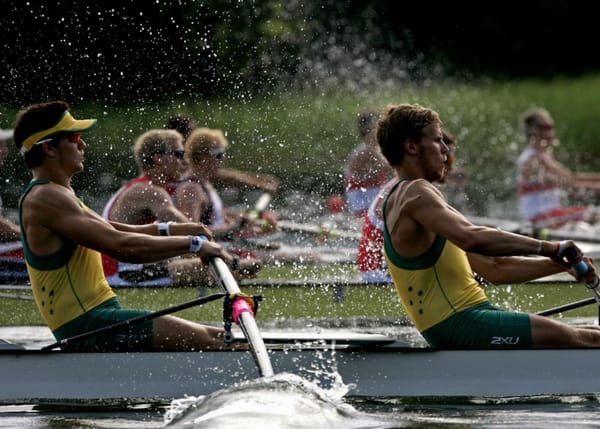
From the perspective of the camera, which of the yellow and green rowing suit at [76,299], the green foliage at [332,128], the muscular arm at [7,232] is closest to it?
the yellow and green rowing suit at [76,299]

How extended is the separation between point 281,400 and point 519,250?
1486 millimetres

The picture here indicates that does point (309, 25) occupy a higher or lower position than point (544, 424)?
higher

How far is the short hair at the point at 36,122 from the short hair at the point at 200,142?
4.58 meters

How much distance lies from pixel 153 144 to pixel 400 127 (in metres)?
4.26

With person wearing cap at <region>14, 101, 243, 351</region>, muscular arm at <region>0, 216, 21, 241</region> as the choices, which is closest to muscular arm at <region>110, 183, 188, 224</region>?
muscular arm at <region>0, 216, 21, 241</region>

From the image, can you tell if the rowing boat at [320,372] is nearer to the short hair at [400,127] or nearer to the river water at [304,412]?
the river water at [304,412]

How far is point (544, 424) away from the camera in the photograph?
679cm

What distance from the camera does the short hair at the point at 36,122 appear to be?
7352mm

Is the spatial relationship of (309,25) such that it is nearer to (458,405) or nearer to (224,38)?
(224,38)

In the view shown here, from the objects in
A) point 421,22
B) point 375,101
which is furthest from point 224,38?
point 421,22

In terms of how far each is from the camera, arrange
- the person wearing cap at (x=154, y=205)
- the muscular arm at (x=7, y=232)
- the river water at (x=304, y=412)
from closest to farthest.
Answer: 1. the river water at (x=304, y=412)
2. the person wearing cap at (x=154, y=205)
3. the muscular arm at (x=7, y=232)

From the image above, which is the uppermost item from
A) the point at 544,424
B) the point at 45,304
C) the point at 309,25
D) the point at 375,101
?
the point at 309,25

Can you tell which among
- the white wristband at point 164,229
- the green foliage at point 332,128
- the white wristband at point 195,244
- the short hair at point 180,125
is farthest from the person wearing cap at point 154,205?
the white wristband at point 195,244

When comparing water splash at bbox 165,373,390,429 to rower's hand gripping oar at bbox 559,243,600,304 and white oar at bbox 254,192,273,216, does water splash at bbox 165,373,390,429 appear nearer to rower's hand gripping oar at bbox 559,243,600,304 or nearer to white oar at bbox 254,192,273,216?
rower's hand gripping oar at bbox 559,243,600,304
